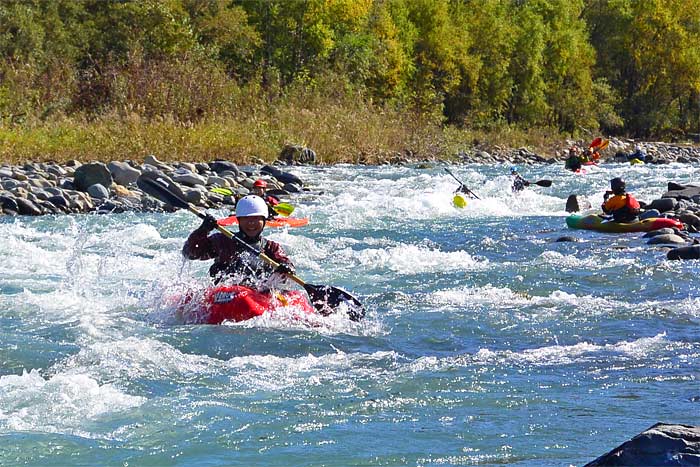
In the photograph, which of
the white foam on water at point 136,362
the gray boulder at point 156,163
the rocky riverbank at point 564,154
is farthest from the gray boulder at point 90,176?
the rocky riverbank at point 564,154

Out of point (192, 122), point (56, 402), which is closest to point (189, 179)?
point (192, 122)

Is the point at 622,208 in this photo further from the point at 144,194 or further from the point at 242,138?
the point at 242,138

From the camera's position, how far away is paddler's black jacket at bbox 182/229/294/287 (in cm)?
748

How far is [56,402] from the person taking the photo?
16.9 ft

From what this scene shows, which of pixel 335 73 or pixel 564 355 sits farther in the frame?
pixel 335 73

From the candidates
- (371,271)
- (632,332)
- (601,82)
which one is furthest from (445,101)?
(632,332)

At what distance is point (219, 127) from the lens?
21531 millimetres

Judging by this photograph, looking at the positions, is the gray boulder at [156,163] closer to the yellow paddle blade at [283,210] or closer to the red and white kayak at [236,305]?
the yellow paddle blade at [283,210]

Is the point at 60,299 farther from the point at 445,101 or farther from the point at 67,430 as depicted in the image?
the point at 445,101

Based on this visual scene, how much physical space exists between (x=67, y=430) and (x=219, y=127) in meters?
17.2

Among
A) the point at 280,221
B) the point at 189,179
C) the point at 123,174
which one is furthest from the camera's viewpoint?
the point at 189,179

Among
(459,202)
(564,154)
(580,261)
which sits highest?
(580,261)

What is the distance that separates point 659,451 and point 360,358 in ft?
10.1

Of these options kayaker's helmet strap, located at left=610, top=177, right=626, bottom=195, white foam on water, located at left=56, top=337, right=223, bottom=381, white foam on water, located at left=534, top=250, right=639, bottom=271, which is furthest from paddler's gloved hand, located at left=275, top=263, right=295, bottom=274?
kayaker's helmet strap, located at left=610, top=177, right=626, bottom=195
